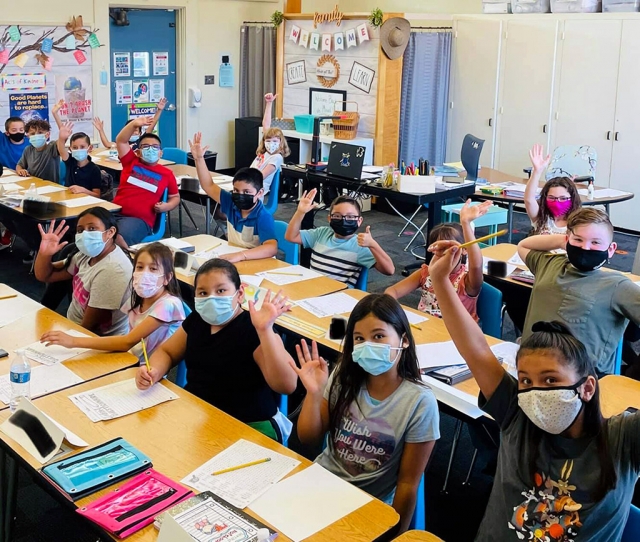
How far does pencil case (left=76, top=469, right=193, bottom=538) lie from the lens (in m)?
2.01

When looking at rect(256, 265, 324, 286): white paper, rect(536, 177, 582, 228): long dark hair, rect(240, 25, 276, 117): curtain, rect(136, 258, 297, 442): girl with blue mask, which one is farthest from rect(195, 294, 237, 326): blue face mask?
rect(240, 25, 276, 117): curtain

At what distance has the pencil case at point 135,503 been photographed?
2.01m

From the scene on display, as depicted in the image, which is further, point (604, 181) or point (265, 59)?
point (265, 59)

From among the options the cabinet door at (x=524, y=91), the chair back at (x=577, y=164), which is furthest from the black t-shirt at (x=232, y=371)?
the cabinet door at (x=524, y=91)

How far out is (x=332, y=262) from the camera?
14.0 feet

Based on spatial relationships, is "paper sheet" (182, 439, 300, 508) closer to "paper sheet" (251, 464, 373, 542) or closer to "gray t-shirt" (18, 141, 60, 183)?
"paper sheet" (251, 464, 373, 542)

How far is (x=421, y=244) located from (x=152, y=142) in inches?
118

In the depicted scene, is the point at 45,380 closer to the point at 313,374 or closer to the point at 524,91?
the point at 313,374

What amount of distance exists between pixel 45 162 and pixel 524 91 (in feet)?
16.2

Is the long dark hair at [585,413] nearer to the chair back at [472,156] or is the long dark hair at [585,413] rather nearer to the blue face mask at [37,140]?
the chair back at [472,156]

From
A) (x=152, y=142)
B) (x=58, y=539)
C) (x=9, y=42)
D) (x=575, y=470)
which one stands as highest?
(x=9, y=42)

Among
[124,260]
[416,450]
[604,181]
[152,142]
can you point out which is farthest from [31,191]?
[604,181]

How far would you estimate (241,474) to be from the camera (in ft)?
7.35

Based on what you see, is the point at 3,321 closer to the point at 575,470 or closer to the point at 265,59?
the point at 575,470
